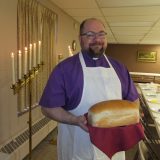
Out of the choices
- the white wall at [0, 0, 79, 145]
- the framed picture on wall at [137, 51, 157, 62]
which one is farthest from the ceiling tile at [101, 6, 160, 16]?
the framed picture on wall at [137, 51, 157, 62]

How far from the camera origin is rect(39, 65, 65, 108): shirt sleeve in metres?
1.19

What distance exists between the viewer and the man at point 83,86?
121cm

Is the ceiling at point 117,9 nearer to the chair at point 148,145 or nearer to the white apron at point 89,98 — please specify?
the chair at point 148,145

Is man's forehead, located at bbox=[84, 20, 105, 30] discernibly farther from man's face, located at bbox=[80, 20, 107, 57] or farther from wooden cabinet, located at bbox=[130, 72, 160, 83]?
wooden cabinet, located at bbox=[130, 72, 160, 83]

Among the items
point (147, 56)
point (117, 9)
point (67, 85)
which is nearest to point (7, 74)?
point (67, 85)

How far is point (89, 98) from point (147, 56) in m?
9.53

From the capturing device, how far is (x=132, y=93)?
1395 mm

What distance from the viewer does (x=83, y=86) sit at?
4.12ft

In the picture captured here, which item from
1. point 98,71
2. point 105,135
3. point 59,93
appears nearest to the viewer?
point 105,135

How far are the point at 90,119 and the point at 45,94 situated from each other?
1.02 feet

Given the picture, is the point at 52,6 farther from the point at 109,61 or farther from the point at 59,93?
the point at 59,93

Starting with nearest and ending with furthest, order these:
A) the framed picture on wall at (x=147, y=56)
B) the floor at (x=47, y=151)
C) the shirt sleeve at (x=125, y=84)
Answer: the shirt sleeve at (x=125, y=84), the floor at (x=47, y=151), the framed picture on wall at (x=147, y=56)

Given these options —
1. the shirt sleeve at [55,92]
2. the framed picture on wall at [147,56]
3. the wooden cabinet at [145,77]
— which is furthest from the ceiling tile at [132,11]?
the framed picture on wall at [147,56]

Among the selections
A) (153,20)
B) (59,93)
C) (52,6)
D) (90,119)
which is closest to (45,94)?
(59,93)
